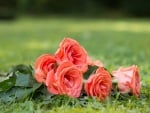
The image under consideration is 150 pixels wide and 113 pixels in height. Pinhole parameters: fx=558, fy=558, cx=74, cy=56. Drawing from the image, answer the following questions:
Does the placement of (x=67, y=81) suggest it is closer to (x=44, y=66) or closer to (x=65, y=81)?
(x=65, y=81)

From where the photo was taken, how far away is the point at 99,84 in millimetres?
3537

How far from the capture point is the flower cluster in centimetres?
350

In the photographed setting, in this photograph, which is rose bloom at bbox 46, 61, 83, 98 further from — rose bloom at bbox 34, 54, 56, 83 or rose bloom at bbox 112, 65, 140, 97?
rose bloom at bbox 112, 65, 140, 97

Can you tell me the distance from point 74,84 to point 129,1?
1934 cm

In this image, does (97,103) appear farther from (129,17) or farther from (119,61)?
(129,17)

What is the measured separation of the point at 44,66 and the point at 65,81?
187mm

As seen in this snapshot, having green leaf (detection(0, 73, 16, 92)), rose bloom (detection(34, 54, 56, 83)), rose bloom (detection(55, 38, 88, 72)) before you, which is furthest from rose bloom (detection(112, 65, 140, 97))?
green leaf (detection(0, 73, 16, 92))

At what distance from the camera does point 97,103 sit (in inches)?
130

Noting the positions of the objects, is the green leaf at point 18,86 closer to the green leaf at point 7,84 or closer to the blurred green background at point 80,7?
the green leaf at point 7,84

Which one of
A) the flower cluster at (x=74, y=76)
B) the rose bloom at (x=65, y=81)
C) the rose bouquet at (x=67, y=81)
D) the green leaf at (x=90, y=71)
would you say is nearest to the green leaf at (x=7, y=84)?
the rose bouquet at (x=67, y=81)

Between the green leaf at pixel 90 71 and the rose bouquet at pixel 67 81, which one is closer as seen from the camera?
the rose bouquet at pixel 67 81

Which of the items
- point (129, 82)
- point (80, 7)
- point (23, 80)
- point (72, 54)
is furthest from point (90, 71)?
point (80, 7)

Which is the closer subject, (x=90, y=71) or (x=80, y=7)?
(x=90, y=71)

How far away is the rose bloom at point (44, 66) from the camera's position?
11.7 ft
